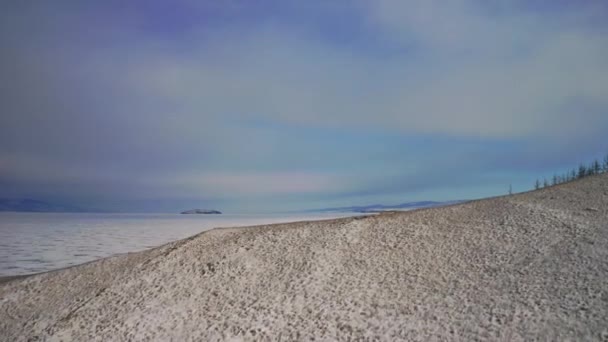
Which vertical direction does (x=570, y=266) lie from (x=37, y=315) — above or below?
above

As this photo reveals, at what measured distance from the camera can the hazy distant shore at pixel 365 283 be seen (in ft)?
12.1

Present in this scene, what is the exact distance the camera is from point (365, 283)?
4.42 meters

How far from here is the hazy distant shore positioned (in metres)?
3.70

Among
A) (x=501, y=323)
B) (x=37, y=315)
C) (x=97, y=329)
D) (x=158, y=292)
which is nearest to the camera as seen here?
(x=501, y=323)

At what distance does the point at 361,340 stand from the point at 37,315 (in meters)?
4.31

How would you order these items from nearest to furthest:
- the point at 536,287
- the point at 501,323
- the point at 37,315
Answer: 1. the point at 501,323
2. the point at 536,287
3. the point at 37,315

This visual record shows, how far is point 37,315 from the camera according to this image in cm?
528

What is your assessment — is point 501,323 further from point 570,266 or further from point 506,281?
point 570,266

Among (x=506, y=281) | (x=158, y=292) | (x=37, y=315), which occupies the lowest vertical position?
(x=37, y=315)

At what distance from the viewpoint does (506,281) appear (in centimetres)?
407

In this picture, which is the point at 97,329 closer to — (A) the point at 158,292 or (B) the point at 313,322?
(A) the point at 158,292

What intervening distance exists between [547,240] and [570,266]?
24.7 inches

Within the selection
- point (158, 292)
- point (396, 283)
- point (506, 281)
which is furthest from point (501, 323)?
point (158, 292)

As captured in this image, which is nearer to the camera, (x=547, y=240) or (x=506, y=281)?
(x=506, y=281)
